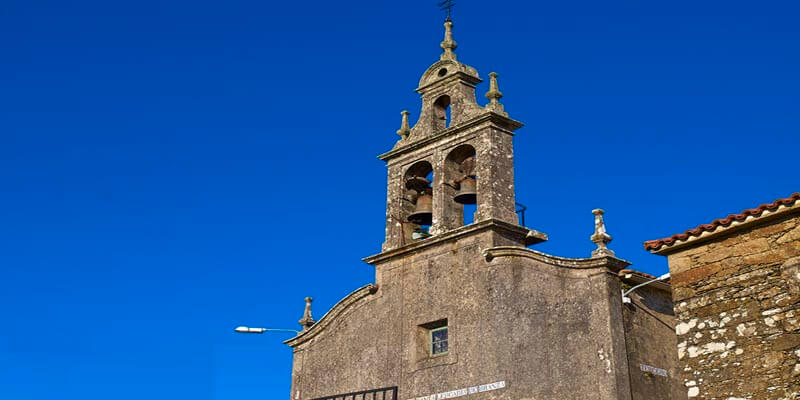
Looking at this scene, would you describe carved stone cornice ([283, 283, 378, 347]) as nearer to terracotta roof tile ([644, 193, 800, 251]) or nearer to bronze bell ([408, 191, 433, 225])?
bronze bell ([408, 191, 433, 225])

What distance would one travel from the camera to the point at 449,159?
19.9m

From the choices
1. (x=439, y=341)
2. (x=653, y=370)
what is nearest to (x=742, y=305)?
(x=653, y=370)

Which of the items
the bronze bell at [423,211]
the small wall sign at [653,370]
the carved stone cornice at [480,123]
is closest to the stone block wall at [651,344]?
the small wall sign at [653,370]

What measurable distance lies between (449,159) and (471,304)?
3285 mm

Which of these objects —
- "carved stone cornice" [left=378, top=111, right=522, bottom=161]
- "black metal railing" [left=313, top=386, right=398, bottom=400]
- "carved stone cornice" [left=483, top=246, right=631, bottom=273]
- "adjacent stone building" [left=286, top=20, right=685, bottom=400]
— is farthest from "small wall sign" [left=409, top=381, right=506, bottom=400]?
"carved stone cornice" [left=378, top=111, right=522, bottom=161]

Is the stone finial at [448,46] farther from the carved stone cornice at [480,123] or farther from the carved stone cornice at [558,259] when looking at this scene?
the carved stone cornice at [558,259]

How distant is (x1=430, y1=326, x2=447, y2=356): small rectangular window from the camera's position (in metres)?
18.4

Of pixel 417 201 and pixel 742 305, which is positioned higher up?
pixel 417 201

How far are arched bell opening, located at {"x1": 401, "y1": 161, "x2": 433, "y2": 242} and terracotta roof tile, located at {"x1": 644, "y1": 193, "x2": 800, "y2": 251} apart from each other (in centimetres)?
642

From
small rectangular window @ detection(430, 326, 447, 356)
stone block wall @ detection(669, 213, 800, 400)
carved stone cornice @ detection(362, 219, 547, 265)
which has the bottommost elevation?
stone block wall @ detection(669, 213, 800, 400)

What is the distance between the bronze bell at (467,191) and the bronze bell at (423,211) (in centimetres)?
72

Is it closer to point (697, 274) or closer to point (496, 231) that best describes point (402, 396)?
point (496, 231)

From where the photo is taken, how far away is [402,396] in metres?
18.6

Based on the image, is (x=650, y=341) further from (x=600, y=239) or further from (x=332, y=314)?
(x=332, y=314)
